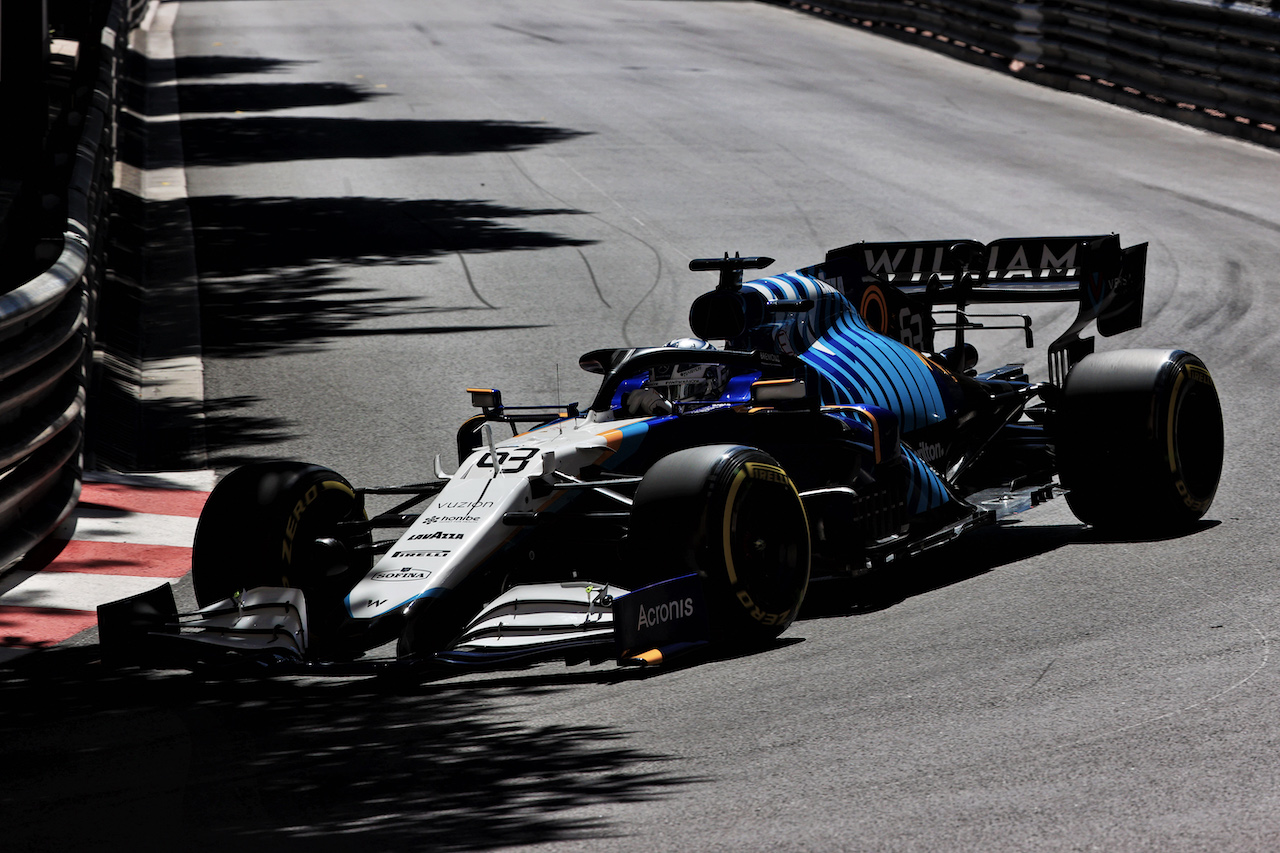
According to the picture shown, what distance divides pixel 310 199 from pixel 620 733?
13848 millimetres

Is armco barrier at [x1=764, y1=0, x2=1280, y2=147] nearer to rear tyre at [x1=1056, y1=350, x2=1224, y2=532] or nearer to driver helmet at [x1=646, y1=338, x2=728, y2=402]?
rear tyre at [x1=1056, y1=350, x2=1224, y2=532]

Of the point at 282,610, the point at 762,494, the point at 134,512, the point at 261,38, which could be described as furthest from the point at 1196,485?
the point at 261,38

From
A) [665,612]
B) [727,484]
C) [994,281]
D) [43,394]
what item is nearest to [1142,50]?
[994,281]

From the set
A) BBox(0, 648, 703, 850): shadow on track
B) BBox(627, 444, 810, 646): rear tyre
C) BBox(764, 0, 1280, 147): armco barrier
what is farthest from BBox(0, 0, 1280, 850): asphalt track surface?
BBox(764, 0, 1280, 147): armco barrier

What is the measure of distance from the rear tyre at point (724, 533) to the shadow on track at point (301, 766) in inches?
24.4

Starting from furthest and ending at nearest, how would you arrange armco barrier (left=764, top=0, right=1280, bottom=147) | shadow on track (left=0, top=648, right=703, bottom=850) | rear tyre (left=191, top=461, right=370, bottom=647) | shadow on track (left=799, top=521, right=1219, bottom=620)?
armco barrier (left=764, top=0, right=1280, bottom=147) → shadow on track (left=799, top=521, right=1219, bottom=620) → rear tyre (left=191, top=461, right=370, bottom=647) → shadow on track (left=0, top=648, right=703, bottom=850)

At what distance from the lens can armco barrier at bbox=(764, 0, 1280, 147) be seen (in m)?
21.3

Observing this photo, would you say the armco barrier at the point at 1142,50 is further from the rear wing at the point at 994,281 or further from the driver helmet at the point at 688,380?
the driver helmet at the point at 688,380

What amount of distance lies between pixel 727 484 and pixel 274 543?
1799mm

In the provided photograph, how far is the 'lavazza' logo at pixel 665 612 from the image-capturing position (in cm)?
603

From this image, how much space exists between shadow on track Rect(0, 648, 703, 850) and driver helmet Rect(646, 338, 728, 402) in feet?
5.80

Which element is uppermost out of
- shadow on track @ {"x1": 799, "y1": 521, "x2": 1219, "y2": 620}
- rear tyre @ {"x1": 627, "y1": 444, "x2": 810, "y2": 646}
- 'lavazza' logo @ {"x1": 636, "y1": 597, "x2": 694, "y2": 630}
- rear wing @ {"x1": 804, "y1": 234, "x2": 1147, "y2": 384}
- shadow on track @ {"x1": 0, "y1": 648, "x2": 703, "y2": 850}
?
rear wing @ {"x1": 804, "y1": 234, "x2": 1147, "y2": 384}

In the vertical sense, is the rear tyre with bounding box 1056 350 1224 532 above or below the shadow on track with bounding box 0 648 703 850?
above

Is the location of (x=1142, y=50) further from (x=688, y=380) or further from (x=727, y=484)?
(x=727, y=484)
